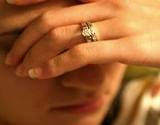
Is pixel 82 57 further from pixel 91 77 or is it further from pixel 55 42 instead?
pixel 91 77

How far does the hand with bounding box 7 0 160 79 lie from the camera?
86 cm

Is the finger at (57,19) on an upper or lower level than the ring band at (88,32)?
upper

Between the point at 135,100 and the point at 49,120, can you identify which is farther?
the point at 135,100

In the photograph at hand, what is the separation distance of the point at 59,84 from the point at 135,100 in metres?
0.44

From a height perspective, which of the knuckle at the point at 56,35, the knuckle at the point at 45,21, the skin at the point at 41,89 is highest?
the knuckle at the point at 45,21

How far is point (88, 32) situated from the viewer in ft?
2.83

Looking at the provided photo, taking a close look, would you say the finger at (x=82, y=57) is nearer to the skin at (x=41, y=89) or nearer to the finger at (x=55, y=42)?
the finger at (x=55, y=42)

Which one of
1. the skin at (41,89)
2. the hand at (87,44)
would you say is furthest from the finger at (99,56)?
the skin at (41,89)

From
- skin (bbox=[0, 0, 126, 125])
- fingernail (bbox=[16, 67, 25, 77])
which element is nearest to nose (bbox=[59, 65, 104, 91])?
skin (bbox=[0, 0, 126, 125])

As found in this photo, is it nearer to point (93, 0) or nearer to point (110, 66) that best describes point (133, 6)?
point (93, 0)

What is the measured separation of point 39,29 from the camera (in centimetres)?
88

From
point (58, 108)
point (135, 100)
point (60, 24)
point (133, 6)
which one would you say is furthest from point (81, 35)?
point (135, 100)

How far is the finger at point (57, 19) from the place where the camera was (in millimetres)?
873

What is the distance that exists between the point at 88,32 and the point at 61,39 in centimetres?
7
